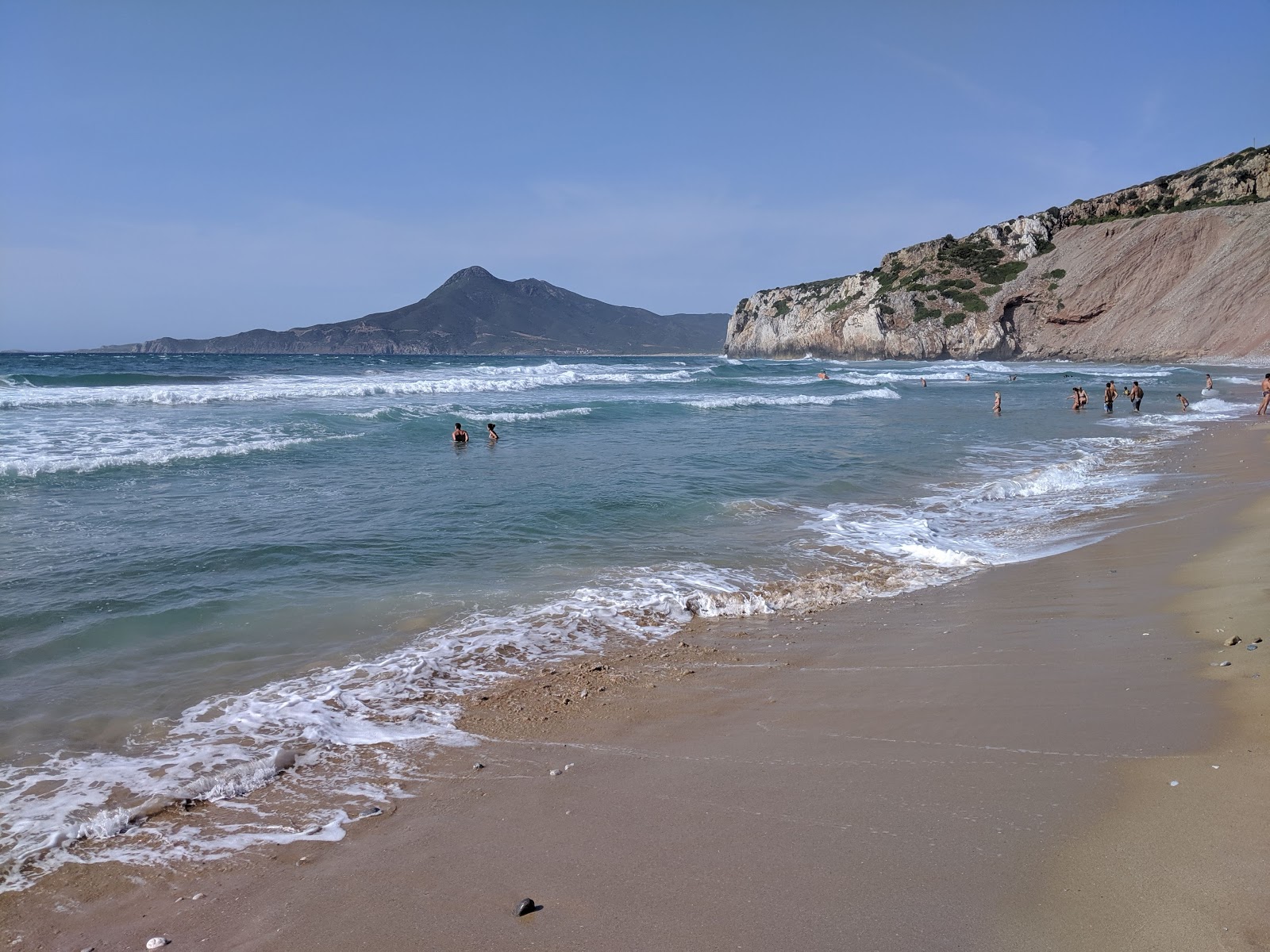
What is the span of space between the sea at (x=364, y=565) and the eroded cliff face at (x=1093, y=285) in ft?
151

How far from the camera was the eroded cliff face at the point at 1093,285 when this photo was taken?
5697 cm

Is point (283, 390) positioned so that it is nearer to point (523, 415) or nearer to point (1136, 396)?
point (523, 415)

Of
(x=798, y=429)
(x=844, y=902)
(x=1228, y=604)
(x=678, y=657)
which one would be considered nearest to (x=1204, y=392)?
(x=798, y=429)

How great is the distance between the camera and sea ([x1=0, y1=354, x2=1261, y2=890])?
404cm

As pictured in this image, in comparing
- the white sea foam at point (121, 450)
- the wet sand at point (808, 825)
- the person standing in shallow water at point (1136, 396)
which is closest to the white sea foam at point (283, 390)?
the white sea foam at point (121, 450)

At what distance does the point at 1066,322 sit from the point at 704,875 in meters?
79.4

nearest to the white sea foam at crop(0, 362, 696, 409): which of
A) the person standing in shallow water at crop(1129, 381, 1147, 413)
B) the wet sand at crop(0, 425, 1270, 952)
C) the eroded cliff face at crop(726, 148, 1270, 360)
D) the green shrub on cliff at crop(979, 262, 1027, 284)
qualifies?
the person standing in shallow water at crop(1129, 381, 1147, 413)

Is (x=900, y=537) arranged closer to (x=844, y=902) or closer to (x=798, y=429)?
(x=844, y=902)

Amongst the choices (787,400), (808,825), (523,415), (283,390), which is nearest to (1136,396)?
(787,400)

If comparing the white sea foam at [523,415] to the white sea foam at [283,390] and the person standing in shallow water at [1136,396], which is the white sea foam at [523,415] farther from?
the person standing in shallow water at [1136,396]

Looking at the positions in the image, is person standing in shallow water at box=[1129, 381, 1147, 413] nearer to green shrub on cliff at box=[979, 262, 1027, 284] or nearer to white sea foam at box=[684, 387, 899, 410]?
white sea foam at box=[684, 387, 899, 410]

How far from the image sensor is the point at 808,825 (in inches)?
128

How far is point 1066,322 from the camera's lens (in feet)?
230

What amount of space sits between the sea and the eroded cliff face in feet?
151
